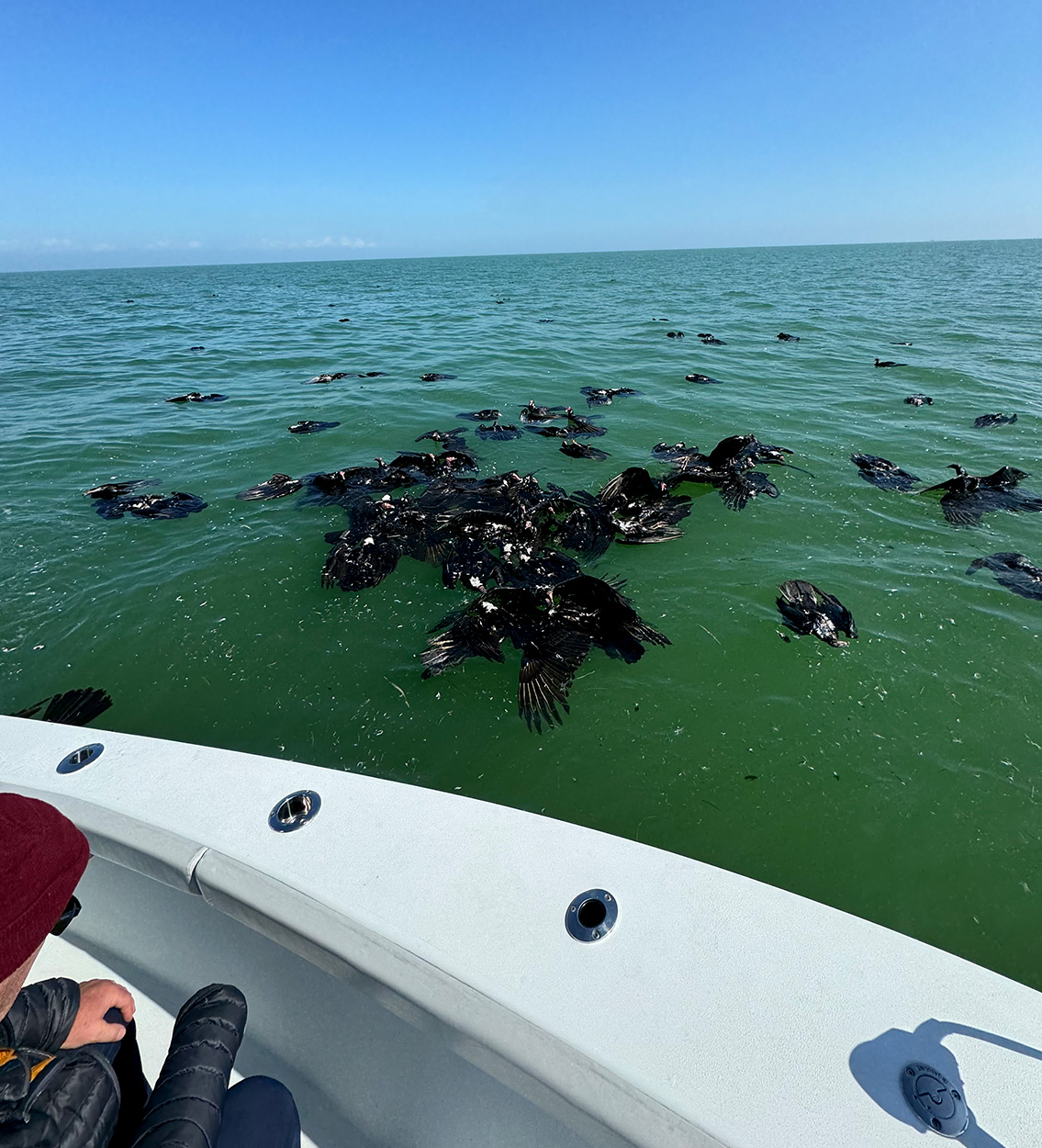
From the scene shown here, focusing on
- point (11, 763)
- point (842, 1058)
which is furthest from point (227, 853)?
point (842, 1058)

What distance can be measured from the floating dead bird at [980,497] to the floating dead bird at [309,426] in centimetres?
1101

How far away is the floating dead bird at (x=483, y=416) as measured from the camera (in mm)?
12336

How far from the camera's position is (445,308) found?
114 ft

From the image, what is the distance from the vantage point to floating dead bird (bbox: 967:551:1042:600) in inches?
232

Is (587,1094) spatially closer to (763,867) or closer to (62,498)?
(763,867)

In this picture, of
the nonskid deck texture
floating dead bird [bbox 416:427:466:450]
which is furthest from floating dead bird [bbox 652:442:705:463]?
the nonskid deck texture

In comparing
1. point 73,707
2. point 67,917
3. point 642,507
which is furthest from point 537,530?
point 67,917

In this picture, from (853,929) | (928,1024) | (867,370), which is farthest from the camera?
(867,370)

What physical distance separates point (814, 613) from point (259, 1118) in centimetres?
539

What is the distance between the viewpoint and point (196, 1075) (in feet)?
5.72

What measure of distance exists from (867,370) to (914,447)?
718 cm

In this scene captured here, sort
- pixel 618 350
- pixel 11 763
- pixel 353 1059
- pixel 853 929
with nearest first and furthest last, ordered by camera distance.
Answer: pixel 853 929, pixel 353 1059, pixel 11 763, pixel 618 350

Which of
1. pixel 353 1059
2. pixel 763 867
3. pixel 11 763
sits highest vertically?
pixel 11 763

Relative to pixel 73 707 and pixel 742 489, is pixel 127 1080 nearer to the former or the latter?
pixel 73 707
